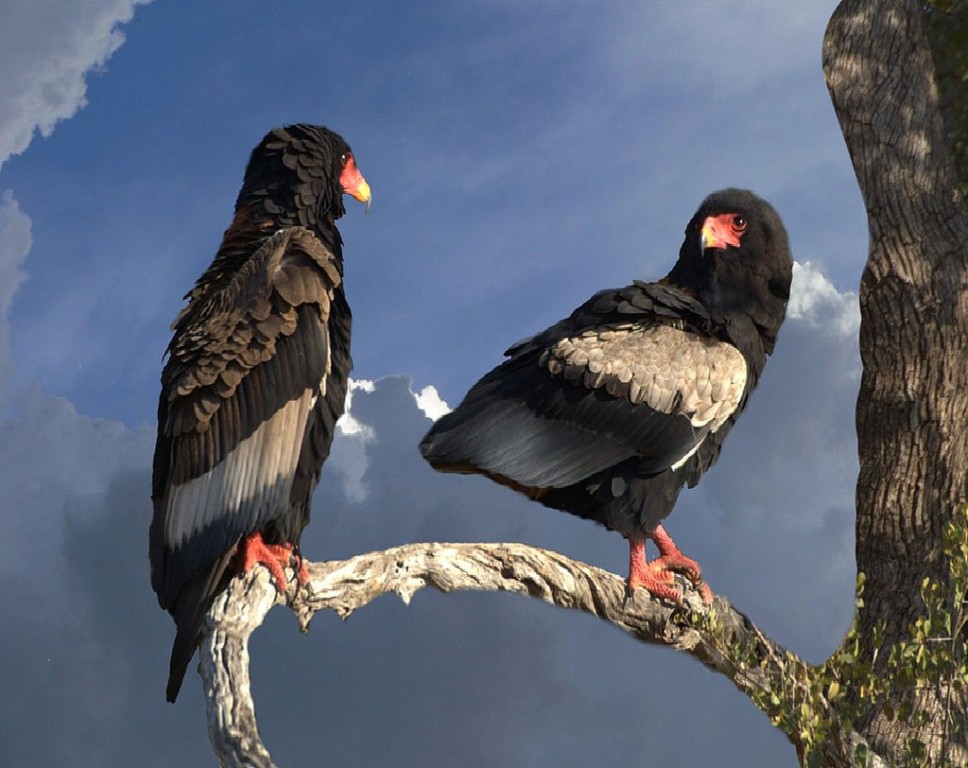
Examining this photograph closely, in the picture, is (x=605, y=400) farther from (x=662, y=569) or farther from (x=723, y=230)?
(x=723, y=230)

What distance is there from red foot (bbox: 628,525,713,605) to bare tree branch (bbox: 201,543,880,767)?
6cm

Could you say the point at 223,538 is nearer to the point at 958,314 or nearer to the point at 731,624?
A: the point at 731,624

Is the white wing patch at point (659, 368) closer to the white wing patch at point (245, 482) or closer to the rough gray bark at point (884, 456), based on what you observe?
the rough gray bark at point (884, 456)

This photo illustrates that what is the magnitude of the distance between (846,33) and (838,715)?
12.6 feet

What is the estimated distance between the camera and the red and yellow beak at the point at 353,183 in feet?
22.4

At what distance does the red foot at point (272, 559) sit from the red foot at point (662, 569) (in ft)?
5.33

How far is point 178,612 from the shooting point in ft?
17.8

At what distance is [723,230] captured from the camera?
A: 22.2 ft

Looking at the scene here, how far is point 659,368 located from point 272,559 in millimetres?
2118

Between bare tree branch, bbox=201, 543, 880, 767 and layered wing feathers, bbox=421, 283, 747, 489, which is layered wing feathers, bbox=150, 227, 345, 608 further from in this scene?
layered wing feathers, bbox=421, 283, 747, 489

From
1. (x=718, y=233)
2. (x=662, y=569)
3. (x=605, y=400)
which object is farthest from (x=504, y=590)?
(x=718, y=233)

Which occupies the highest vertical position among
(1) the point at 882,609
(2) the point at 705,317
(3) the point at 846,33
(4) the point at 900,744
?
(3) the point at 846,33

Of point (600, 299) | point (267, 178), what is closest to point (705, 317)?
point (600, 299)

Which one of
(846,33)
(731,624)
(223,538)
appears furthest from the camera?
(846,33)
